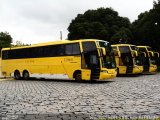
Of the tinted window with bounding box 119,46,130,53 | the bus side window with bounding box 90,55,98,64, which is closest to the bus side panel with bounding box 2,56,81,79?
the bus side window with bounding box 90,55,98,64

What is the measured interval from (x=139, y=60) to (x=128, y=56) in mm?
1718

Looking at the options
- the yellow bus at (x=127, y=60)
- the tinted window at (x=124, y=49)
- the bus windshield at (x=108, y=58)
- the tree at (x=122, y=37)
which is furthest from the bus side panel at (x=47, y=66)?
the tree at (x=122, y=37)

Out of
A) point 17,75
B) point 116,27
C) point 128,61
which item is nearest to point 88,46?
point 128,61

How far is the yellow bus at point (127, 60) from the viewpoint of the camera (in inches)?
1298

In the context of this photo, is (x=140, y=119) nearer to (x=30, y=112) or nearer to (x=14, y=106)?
(x=30, y=112)

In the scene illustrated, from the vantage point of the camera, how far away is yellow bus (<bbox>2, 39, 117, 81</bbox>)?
24.8m

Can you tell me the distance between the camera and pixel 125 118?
30.9 feet

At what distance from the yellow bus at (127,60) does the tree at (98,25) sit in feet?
58.6

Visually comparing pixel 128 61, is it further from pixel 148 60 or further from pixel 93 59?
pixel 93 59

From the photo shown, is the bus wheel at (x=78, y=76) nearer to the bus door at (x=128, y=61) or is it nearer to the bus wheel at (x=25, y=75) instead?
the bus wheel at (x=25, y=75)

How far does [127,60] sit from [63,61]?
8236mm

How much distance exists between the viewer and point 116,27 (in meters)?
54.4

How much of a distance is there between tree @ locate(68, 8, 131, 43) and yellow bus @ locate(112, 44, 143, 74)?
17870 mm

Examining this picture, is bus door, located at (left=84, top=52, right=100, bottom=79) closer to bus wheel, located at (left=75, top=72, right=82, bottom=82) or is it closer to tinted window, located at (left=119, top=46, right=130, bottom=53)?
bus wheel, located at (left=75, top=72, right=82, bottom=82)
